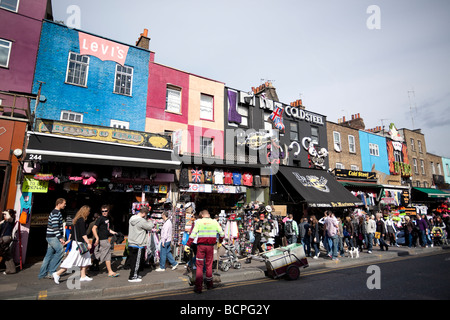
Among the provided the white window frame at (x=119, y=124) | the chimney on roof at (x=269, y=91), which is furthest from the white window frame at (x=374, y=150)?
the white window frame at (x=119, y=124)

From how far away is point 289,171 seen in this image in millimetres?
17391

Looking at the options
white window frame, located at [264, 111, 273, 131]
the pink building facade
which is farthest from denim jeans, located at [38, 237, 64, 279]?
white window frame, located at [264, 111, 273, 131]

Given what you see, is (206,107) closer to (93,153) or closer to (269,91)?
(269,91)

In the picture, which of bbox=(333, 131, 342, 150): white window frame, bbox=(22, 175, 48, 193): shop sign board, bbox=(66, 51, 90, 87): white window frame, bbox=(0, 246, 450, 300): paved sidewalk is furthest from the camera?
bbox=(333, 131, 342, 150): white window frame

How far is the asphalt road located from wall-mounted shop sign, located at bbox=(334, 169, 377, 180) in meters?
12.2

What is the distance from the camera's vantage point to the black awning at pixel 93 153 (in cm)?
942

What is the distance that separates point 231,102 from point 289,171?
6.26 m

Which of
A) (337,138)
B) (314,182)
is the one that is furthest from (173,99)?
(337,138)

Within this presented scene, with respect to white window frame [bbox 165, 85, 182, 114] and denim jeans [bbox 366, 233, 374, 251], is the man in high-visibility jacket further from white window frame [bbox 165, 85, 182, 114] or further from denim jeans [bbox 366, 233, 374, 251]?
denim jeans [bbox 366, 233, 374, 251]

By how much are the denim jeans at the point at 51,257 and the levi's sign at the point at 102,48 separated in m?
9.66

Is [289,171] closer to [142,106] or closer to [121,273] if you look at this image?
[142,106]

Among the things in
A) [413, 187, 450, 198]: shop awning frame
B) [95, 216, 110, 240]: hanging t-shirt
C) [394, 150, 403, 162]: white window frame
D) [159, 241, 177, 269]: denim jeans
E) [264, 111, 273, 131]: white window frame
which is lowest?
[159, 241, 177, 269]: denim jeans

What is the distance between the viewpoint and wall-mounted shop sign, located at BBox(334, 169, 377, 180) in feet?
65.6

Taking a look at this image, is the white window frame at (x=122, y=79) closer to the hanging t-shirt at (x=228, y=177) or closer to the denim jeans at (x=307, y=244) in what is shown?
the hanging t-shirt at (x=228, y=177)
